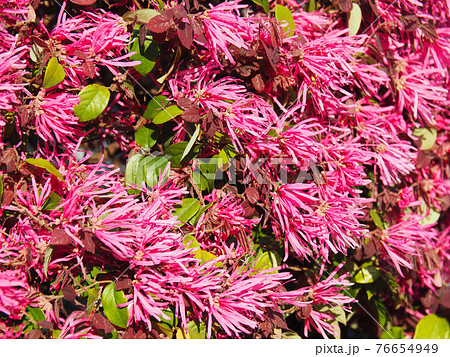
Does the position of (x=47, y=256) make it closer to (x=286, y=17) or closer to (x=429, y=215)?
(x=286, y=17)

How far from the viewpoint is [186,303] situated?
0.78m

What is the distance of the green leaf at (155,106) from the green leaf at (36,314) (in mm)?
434

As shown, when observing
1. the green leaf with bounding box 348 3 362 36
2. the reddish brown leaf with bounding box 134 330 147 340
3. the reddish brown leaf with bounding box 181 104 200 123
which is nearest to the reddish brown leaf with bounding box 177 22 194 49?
the reddish brown leaf with bounding box 181 104 200 123

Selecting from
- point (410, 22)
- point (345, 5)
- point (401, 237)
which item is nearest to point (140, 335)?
point (401, 237)

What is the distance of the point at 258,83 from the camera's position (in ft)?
2.94

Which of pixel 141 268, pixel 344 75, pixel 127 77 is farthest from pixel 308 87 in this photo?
pixel 141 268

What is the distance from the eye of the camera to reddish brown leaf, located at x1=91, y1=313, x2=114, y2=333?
29.1 inches

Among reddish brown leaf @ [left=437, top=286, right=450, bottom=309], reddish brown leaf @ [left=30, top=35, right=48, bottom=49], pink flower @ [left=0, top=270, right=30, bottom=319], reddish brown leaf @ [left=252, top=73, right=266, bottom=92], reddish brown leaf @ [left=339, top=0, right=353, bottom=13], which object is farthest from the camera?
reddish brown leaf @ [left=437, top=286, right=450, bottom=309]

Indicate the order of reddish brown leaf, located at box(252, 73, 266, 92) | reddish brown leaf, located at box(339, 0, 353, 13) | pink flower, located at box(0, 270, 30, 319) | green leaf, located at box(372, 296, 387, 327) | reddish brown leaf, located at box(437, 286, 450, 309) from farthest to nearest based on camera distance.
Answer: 1. reddish brown leaf, located at box(437, 286, 450, 309)
2. green leaf, located at box(372, 296, 387, 327)
3. reddish brown leaf, located at box(339, 0, 353, 13)
4. reddish brown leaf, located at box(252, 73, 266, 92)
5. pink flower, located at box(0, 270, 30, 319)

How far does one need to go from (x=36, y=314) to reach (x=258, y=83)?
0.63 m

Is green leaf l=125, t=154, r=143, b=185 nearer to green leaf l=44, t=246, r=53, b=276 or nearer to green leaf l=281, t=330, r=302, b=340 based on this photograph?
green leaf l=44, t=246, r=53, b=276

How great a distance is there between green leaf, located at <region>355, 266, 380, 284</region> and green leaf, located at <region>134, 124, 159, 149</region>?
62cm

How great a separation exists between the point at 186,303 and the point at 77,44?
55 centimetres
